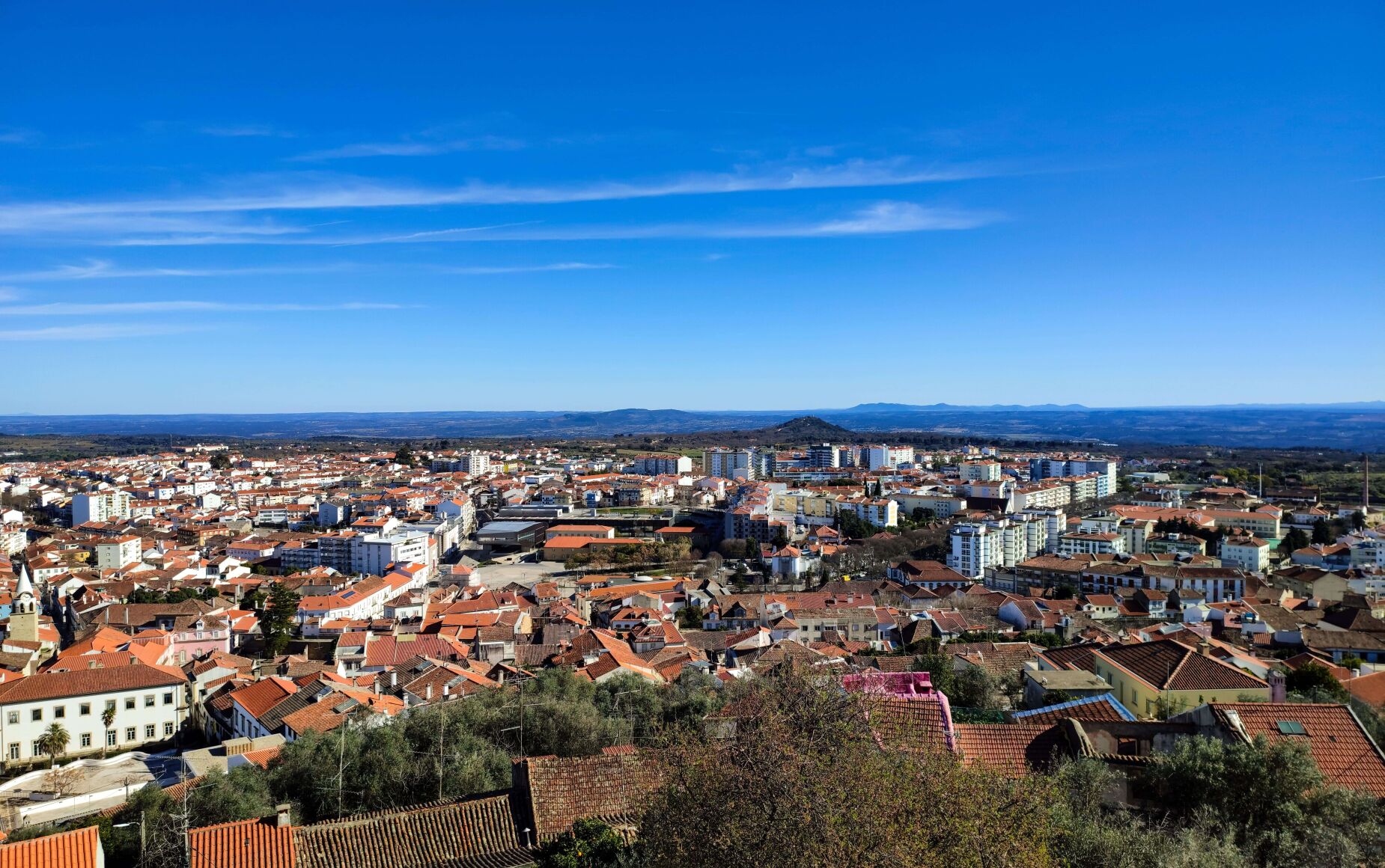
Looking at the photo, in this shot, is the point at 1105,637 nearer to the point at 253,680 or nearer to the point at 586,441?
the point at 253,680

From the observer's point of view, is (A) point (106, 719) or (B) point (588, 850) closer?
(B) point (588, 850)

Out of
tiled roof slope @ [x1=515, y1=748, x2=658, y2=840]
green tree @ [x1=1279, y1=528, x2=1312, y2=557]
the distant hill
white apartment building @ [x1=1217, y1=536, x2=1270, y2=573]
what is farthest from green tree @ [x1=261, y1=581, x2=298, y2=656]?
the distant hill

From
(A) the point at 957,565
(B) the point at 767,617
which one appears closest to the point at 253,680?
(B) the point at 767,617

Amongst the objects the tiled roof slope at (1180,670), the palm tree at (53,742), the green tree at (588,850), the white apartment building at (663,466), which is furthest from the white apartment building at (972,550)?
the white apartment building at (663,466)

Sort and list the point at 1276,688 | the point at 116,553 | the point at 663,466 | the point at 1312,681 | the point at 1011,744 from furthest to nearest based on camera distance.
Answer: the point at 663,466
the point at 116,553
the point at 1312,681
the point at 1276,688
the point at 1011,744

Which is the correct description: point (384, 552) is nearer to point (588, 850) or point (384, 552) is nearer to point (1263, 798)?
point (588, 850)

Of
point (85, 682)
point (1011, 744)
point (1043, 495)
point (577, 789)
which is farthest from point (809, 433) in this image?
point (1011, 744)
